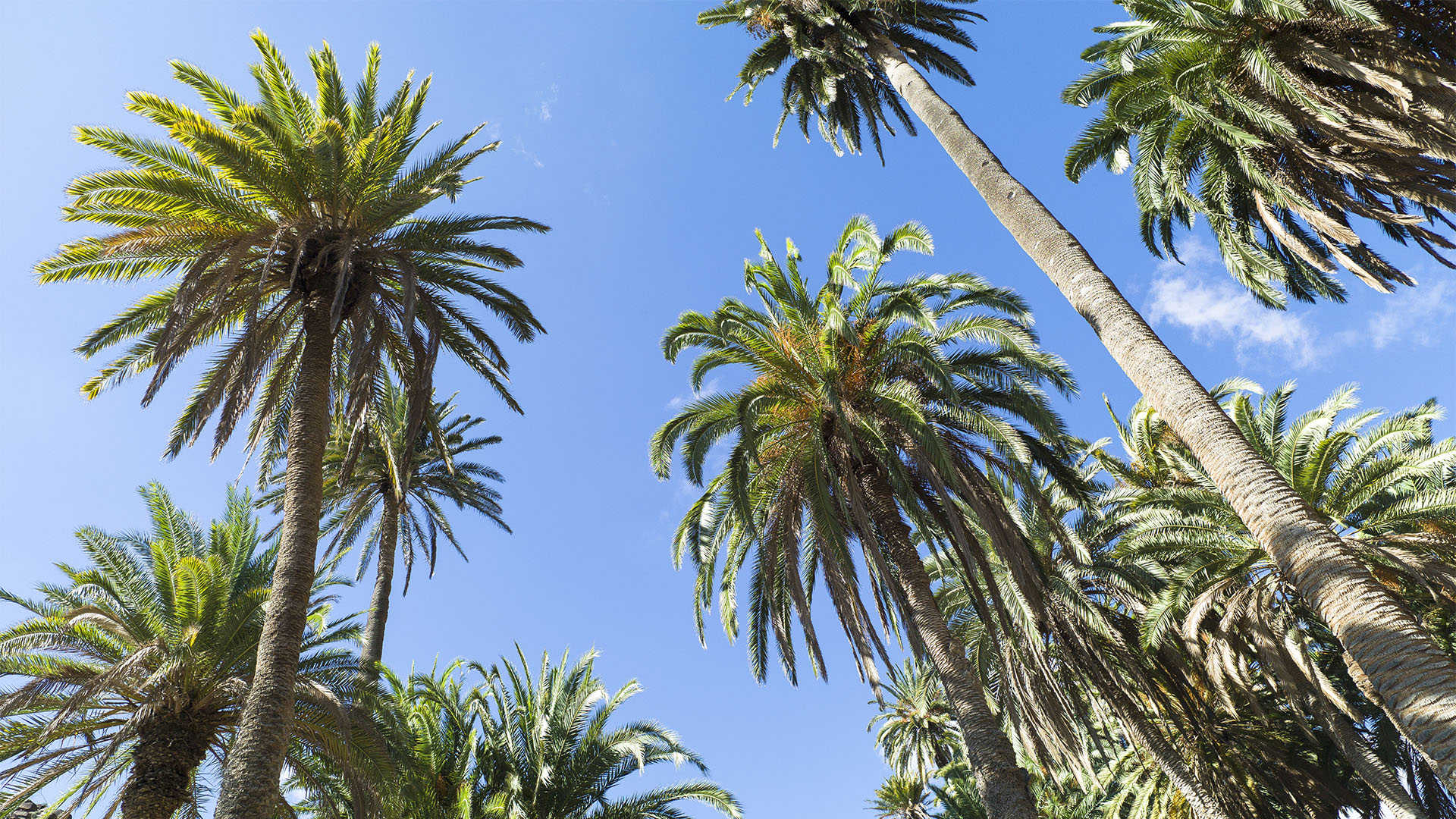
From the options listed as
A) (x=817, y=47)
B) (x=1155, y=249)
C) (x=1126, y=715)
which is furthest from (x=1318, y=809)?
(x=817, y=47)

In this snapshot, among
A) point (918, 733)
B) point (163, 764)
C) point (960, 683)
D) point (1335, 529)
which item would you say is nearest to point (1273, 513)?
point (960, 683)

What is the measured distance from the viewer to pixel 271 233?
409 inches

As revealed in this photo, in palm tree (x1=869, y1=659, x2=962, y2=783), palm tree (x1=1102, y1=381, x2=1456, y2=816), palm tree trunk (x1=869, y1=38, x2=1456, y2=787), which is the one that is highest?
palm tree (x1=869, y1=659, x2=962, y2=783)

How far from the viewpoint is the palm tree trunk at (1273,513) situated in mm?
5086

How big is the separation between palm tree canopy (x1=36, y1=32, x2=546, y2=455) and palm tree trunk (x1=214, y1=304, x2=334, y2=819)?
42 cm

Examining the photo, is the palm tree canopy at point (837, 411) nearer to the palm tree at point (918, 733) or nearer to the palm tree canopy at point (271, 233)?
the palm tree canopy at point (271, 233)

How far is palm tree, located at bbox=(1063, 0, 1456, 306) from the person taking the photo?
8.27 metres

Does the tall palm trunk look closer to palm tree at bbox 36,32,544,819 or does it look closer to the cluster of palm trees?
the cluster of palm trees

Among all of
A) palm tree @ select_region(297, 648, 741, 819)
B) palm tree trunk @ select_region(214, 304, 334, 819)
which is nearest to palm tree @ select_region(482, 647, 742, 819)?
palm tree @ select_region(297, 648, 741, 819)

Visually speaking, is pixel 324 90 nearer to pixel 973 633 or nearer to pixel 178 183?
pixel 178 183

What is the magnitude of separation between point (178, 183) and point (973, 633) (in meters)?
15.2

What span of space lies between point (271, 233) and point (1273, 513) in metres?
11.1

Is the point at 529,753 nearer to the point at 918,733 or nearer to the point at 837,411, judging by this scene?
the point at 837,411

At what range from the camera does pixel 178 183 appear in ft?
33.6
